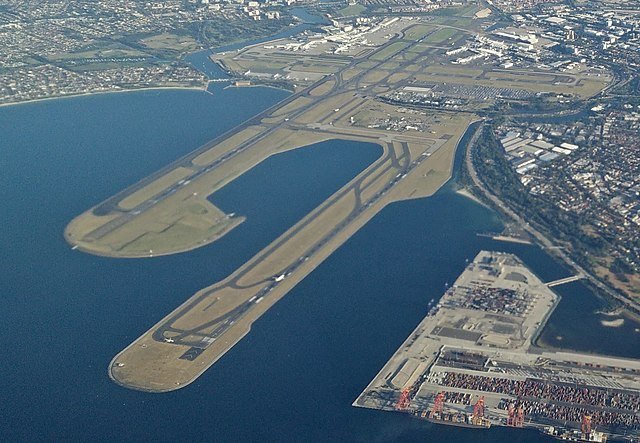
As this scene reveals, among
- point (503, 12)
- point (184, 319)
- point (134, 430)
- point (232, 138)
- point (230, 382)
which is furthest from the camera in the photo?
point (503, 12)

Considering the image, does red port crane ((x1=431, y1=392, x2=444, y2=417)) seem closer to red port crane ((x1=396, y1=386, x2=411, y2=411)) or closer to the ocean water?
the ocean water

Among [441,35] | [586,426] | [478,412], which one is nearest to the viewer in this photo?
[586,426]

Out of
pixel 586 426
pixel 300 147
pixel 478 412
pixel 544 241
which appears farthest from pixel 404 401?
pixel 300 147

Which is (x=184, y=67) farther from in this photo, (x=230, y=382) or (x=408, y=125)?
(x=230, y=382)

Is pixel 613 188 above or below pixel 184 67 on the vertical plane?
below

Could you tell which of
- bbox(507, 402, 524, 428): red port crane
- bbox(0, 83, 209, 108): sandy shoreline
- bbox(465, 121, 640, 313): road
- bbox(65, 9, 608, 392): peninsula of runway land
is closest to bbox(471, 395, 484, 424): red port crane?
bbox(507, 402, 524, 428): red port crane

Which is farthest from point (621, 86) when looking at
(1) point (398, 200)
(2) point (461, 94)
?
(1) point (398, 200)

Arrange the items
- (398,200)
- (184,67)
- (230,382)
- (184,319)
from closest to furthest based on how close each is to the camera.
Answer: (230,382) → (184,319) → (398,200) → (184,67)

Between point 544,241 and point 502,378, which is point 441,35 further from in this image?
point 502,378
